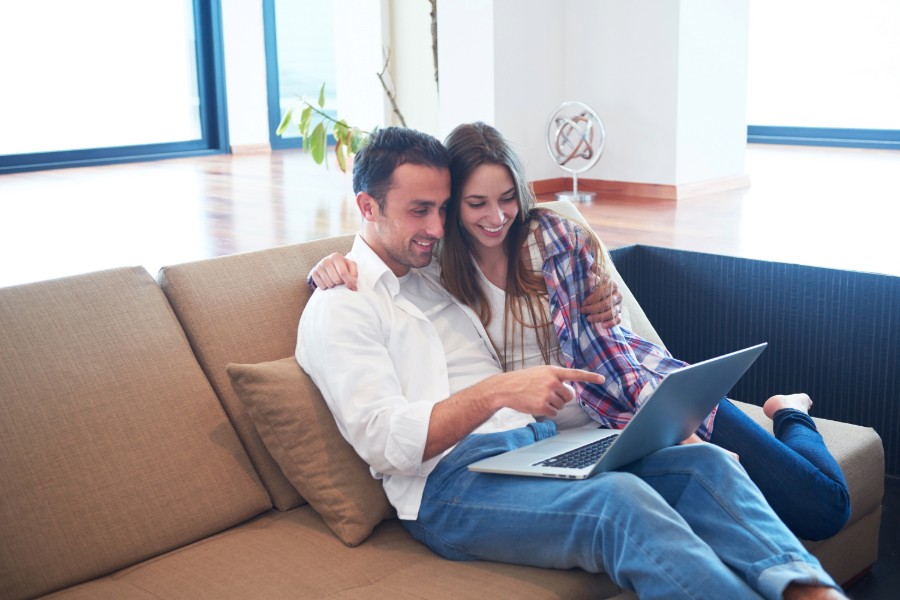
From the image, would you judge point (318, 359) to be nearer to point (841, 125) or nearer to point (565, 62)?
point (565, 62)

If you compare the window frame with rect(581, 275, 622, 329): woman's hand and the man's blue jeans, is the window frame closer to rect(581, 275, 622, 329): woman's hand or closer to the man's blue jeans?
rect(581, 275, 622, 329): woman's hand

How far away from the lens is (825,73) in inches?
334

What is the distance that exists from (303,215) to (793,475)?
368 centimetres

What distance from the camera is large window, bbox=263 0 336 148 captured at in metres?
9.18

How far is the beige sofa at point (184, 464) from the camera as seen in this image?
5.52ft

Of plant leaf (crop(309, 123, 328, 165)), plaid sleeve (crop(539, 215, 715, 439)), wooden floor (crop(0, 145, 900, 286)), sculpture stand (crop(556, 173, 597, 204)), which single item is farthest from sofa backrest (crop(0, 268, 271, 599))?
plant leaf (crop(309, 123, 328, 165))

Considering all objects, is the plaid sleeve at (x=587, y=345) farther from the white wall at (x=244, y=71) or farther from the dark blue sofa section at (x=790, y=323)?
the white wall at (x=244, y=71)

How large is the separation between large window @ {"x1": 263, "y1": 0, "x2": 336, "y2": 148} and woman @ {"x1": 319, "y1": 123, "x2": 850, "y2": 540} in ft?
24.2

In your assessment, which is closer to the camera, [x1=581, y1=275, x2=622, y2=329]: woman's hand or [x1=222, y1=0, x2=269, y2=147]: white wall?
[x1=581, y1=275, x2=622, y2=329]: woman's hand

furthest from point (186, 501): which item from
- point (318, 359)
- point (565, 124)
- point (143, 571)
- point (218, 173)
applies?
point (218, 173)

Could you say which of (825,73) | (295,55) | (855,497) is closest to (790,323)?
(855,497)

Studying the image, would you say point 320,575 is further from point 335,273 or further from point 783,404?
point 783,404

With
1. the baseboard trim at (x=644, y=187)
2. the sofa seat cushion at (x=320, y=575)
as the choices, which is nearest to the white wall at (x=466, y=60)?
the baseboard trim at (x=644, y=187)

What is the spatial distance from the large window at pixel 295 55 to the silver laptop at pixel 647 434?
7.75 metres
